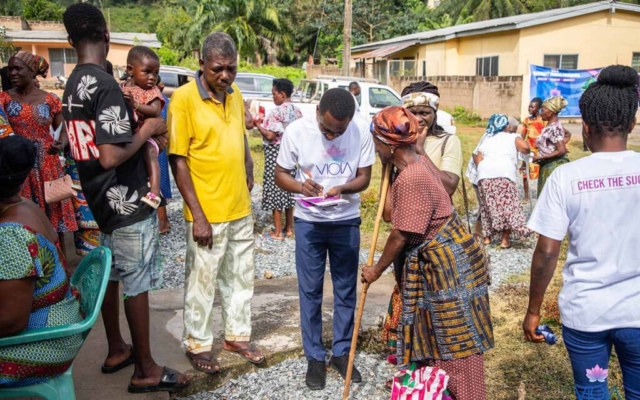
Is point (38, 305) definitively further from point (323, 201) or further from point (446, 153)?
point (446, 153)

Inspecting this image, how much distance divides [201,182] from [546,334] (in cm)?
205

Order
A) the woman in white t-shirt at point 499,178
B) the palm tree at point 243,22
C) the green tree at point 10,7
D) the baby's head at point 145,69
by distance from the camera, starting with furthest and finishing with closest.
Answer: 1. the green tree at point 10,7
2. the palm tree at point 243,22
3. the woman in white t-shirt at point 499,178
4. the baby's head at point 145,69

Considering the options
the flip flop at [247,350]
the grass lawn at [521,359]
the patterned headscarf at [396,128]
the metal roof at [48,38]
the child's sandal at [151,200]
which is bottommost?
the grass lawn at [521,359]

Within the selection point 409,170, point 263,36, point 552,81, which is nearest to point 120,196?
point 409,170

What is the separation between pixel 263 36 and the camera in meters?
35.5

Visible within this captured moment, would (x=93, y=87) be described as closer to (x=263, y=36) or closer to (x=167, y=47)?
(x=263, y=36)

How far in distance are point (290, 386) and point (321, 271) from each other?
2.51 feet

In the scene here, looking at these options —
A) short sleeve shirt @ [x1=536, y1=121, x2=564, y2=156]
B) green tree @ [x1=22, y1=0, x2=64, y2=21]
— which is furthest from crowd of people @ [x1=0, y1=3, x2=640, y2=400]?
green tree @ [x1=22, y1=0, x2=64, y2=21]

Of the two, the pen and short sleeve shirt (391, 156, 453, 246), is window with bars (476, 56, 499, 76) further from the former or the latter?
short sleeve shirt (391, 156, 453, 246)

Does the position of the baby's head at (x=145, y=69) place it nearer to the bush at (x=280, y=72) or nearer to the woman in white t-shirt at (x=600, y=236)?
the woman in white t-shirt at (x=600, y=236)

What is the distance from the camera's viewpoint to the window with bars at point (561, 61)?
67.1ft

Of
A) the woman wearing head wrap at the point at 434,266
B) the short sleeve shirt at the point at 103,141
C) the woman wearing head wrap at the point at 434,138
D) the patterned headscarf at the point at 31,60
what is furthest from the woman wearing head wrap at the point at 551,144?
the patterned headscarf at the point at 31,60

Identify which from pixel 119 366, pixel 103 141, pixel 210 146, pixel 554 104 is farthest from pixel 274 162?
pixel 103 141

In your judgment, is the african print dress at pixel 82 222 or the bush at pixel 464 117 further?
the bush at pixel 464 117
